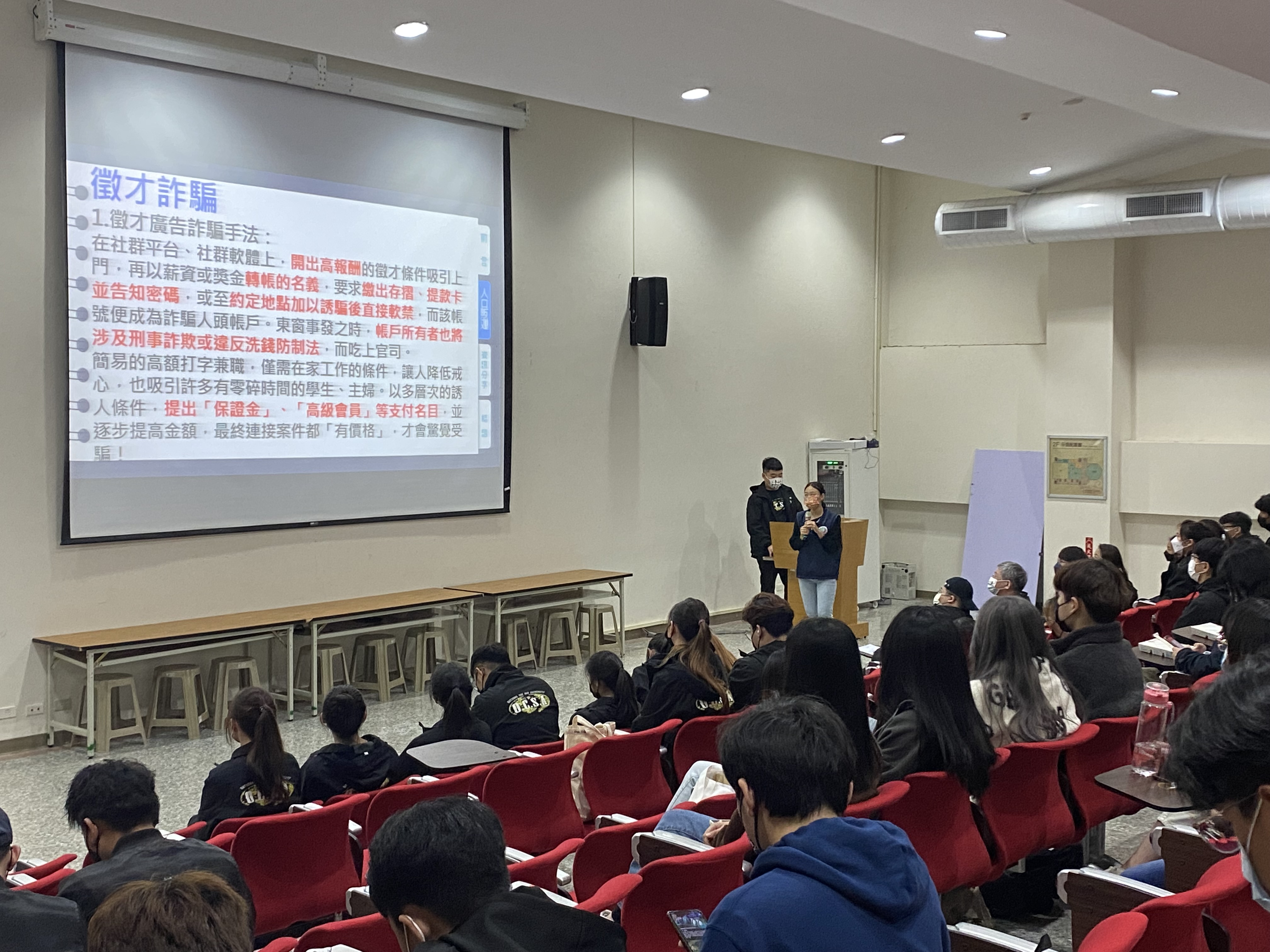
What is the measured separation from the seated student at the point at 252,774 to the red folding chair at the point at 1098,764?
2631mm

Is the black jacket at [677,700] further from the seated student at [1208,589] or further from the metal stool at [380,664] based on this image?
the metal stool at [380,664]

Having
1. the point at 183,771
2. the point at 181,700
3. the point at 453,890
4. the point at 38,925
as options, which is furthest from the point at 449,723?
the point at 181,700

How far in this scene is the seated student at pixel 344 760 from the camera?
410 centimetres

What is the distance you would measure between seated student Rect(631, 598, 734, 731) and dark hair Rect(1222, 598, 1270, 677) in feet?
6.18

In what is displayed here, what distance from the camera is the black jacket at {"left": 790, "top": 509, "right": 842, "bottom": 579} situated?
918 centimetres

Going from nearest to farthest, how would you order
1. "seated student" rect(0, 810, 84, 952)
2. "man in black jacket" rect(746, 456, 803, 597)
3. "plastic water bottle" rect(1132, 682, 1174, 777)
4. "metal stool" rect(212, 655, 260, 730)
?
"seated student" rect(0, 810, 84, 952) → "plastic water bottle" rect(1132, 682, 1174, 777) → "metal stool" rect(212, 655, 260, 730) → "man in black jacket" rect(746, 456, 803, 597)

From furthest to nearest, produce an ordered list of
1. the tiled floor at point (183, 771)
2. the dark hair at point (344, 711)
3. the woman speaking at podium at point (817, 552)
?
the woman speaking at podium at point (817, 552)
the tiled floor at point (183, 771)
the dark hair at point (344, 711)

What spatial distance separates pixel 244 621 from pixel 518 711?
306 centimetres

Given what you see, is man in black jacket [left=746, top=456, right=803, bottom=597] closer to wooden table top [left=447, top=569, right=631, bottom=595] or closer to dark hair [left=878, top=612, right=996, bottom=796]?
wooden table top [left=447, top=569, right=631, bottom=595]

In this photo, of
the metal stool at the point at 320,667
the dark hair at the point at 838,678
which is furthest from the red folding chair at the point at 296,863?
the metal stool at the point at 320,667

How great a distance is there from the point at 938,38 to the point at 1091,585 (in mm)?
3070

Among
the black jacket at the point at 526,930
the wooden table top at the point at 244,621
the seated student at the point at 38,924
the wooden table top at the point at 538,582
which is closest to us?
the black jacket at the point at 526,930

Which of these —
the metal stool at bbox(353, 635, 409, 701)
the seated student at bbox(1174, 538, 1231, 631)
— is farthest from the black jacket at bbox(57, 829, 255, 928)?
the metal stool at bbox(353, 635, 409, 701)

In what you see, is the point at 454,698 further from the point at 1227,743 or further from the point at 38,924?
the point at 1227,743
